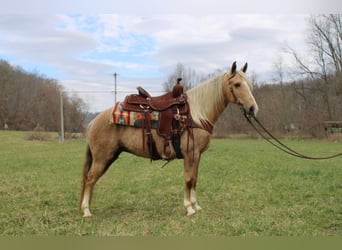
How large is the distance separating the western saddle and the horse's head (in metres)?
0.63

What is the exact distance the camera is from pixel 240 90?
4.03 metres

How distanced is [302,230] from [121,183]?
4.33m

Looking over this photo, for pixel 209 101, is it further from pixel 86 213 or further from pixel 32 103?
pixel 32 103

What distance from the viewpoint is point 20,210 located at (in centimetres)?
452

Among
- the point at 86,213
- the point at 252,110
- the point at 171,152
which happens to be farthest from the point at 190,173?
the point at 86,213

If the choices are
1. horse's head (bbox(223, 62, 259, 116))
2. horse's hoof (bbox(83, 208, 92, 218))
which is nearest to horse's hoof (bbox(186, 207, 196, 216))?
horse's hoof (bbox(83, 208, 92, 218))

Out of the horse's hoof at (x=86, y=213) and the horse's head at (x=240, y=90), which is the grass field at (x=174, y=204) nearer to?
the horse's hoof at (x=86, y=213)

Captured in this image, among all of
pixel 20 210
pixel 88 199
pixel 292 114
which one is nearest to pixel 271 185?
pixel 88 199

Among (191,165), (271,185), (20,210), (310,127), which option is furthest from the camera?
(310,127)

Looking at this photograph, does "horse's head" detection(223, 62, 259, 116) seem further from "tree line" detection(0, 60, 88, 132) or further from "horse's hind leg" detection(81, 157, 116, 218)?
"tree line" detection(0, 60, 88, 132)

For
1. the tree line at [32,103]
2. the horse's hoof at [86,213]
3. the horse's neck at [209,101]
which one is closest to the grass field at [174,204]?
the horse's hoof at [86,213]

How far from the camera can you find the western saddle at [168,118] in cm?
410

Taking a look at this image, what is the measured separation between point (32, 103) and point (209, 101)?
59.4 feet

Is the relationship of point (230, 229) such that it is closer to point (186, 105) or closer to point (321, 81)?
point (186, 105)
